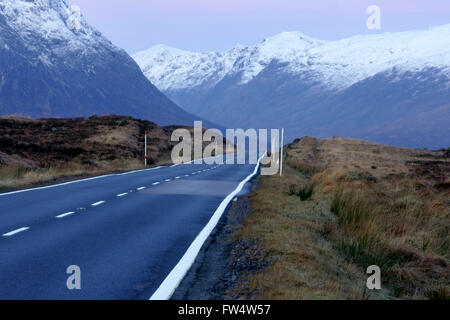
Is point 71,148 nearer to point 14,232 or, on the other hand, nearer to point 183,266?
point 14,232

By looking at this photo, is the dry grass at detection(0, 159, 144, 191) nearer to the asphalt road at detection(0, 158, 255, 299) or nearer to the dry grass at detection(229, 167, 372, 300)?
the asphalt road at detection(0, 158, 255, 299)

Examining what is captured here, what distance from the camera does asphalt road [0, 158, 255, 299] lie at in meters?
7.57

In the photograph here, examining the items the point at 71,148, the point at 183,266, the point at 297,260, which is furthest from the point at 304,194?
the point at 71,148

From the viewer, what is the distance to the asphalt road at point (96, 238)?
757 centimetres

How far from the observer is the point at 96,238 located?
10.8 metres

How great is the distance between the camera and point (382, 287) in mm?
8977

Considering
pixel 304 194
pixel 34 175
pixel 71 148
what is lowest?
pixel 34 175

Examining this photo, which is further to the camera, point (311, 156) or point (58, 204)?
point (311, 156)
